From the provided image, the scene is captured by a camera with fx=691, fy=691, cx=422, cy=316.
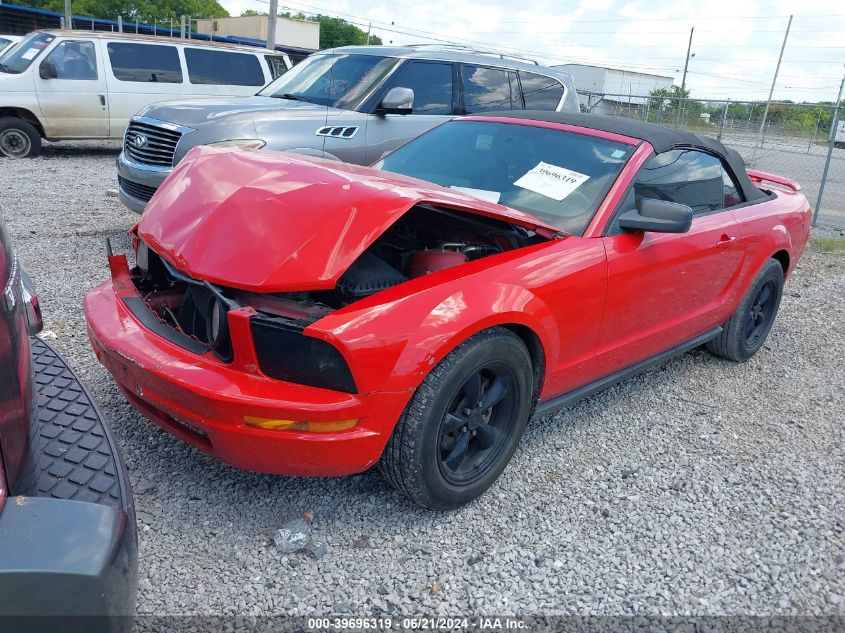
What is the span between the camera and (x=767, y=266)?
4.50m

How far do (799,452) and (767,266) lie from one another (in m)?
1.45

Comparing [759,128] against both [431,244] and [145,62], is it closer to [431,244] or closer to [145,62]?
[145,62]

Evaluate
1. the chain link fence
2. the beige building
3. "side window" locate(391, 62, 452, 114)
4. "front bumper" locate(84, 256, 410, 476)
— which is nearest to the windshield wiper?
"side window" locate(391, 62, 452, 114)

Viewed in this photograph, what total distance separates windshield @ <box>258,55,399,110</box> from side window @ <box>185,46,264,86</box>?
5.17 m

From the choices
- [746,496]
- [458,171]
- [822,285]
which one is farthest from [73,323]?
[822,285]

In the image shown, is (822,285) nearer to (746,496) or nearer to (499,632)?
(746,496)

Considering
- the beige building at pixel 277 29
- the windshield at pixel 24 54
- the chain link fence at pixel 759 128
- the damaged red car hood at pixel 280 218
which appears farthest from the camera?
the beige building at pixel 277 29

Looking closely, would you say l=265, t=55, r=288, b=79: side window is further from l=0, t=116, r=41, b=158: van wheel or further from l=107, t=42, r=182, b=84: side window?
l=0, t=116, r=41, b=158: van wheel

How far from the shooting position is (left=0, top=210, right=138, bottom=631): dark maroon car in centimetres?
127

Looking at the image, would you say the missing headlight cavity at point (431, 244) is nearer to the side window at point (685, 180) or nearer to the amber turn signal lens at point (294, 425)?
the amber turn signal lens at point (294, 425)

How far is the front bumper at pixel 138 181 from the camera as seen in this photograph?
596 cm

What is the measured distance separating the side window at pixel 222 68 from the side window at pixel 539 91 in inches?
248

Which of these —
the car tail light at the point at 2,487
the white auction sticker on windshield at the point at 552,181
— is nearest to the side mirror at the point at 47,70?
the white auction sticker on windshield at the point at 552,181

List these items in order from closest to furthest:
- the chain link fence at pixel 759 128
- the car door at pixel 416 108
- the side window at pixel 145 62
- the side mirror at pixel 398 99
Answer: the side mirror at pixel 398 99
the car door at pixel 416 108
the side window at pixel 145 62
the chain link fence at pixel 759 128
